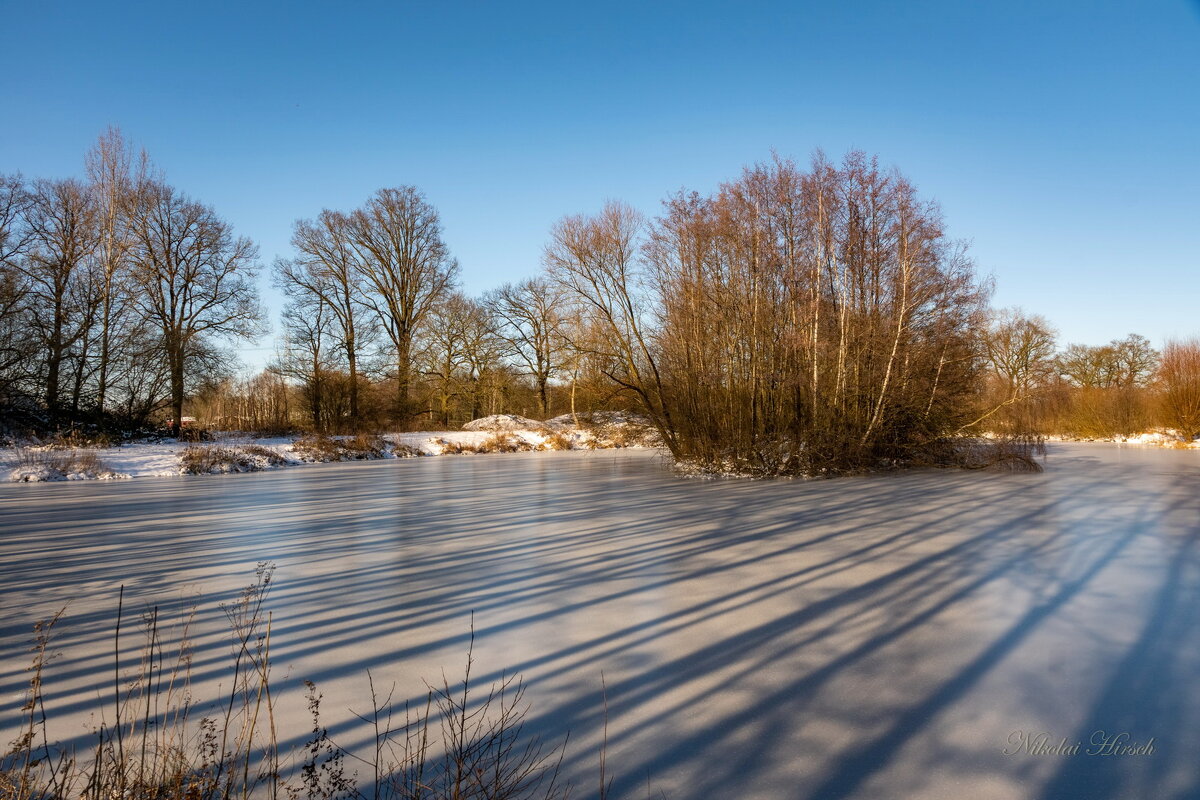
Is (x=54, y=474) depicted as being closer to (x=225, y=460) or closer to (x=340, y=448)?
(x=225, y=460)

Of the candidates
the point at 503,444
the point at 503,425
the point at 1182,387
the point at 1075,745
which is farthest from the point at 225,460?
the point at 1182,387

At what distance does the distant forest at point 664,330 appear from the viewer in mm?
11672

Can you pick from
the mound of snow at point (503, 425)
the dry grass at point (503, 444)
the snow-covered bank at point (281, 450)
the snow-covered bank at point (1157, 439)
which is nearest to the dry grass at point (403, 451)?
the snow-covered bank at point (281, 450)

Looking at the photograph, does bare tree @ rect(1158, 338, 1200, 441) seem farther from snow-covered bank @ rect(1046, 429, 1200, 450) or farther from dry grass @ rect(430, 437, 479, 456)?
dry grass @ rect(430, 437, 479, 456)

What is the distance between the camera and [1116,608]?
367 centimetres

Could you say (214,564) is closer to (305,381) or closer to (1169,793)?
(1169,793)

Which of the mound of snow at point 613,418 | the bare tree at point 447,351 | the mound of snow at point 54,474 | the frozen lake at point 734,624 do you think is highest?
the bare tree at point 447,351

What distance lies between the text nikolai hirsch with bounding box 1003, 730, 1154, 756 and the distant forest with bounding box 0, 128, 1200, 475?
9.41 m

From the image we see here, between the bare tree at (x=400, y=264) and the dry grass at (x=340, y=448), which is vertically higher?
A: the bare tree at (x=400, y=264)

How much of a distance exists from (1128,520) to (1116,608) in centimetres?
396

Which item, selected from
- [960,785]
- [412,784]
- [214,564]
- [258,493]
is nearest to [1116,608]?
[960,785]

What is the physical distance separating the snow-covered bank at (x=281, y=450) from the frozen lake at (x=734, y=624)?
22.2 feet

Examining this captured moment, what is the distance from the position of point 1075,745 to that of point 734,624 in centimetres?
150

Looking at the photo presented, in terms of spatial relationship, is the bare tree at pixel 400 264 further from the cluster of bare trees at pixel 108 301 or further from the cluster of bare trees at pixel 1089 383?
the cluster of bare trees at pixel 1089 383
